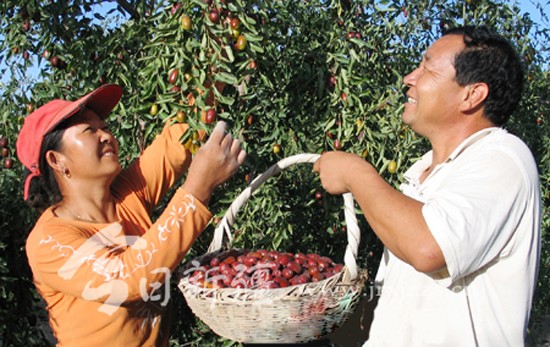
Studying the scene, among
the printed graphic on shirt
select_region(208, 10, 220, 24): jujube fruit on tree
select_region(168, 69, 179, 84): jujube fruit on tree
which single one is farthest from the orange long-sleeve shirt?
select_region(208, 10, 220, 24): jujube fruit on tree

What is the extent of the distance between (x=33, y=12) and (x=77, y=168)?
2.67 ft

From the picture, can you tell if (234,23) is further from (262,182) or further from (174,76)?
A: (262,182)

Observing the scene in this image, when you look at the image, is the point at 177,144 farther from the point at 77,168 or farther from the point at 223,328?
the point at 223,328

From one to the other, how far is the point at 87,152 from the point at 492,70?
1.04 meters

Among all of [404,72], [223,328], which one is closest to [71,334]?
[223,328]

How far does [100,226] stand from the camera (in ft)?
5.13

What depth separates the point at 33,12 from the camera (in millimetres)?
2068

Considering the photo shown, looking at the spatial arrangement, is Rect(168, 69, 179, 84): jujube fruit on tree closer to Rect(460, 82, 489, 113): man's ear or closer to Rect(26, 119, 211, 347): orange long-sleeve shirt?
Rect(26, 119, 211, 347): orange long-sleeve shirt

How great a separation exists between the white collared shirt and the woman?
54 cm

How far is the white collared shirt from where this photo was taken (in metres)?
1.06

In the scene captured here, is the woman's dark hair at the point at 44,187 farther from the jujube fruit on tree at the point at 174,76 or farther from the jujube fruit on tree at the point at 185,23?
the jujube fruit on tree at the point at 185,23

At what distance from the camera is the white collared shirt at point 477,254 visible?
41.6 inches

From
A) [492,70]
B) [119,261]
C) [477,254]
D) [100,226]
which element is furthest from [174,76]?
[477,254]

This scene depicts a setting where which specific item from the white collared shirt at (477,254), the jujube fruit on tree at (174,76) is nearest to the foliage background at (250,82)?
the jujube fruit on tree at (174,76)
